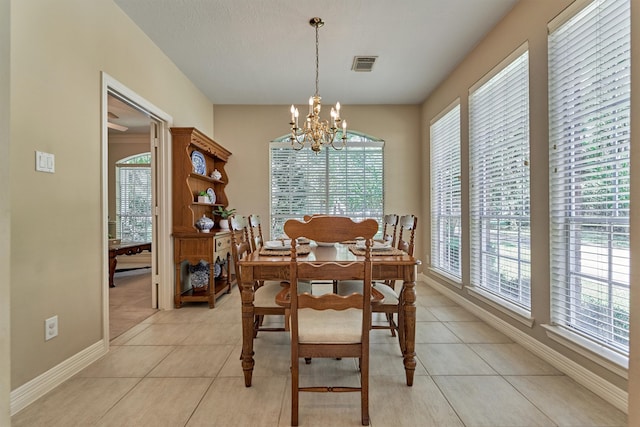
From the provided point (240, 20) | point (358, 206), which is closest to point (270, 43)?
point (240, 20)

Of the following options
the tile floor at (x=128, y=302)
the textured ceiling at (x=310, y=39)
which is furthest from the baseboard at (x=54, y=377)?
the textured ceiling at (x=310, y=39)

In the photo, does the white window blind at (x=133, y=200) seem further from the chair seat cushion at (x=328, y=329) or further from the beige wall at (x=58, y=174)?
the chair seat cushion at (x=328, y=329)

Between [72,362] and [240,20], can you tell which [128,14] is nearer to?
[240,20]

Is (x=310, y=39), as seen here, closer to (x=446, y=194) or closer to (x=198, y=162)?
(x=198, y=162)

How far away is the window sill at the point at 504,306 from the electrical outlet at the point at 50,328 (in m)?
3.29

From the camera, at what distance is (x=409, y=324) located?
6.13 feet

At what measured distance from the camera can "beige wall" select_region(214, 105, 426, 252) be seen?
15.8 ft

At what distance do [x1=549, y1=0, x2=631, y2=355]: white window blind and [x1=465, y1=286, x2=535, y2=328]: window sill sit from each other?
0.86 ft

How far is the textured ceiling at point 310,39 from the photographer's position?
2518 mm

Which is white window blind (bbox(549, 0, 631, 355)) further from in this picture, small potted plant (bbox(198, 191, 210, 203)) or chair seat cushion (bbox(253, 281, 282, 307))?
small potted plant (bbox(198, 191, 210, 203))

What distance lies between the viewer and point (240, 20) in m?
2.67

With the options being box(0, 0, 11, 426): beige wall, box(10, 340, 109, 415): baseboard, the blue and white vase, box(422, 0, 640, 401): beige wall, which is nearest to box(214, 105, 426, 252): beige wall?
the blue and white vase

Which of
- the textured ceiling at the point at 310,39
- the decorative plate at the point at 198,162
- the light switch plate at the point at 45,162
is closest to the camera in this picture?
the light switch plate at the point at 45,162

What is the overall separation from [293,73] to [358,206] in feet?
7.28
